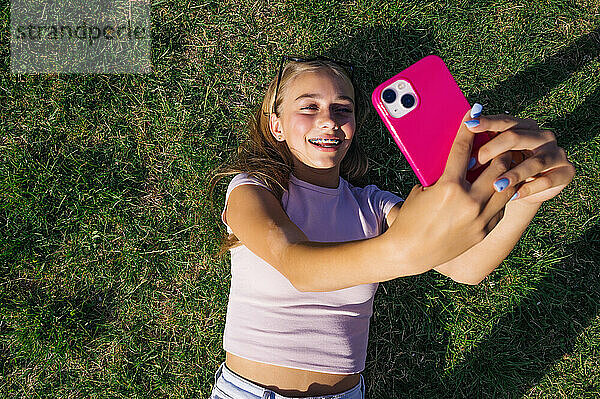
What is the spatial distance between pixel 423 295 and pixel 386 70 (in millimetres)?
1576

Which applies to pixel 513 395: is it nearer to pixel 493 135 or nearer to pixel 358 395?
pixel 358 395

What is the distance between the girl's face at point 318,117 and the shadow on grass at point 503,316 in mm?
831

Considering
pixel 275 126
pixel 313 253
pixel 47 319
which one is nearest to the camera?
pixel 313 253

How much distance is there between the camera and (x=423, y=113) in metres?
2.00

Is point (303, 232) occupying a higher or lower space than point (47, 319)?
higher

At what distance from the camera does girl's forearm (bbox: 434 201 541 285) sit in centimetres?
215

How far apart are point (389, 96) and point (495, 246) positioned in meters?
0.90

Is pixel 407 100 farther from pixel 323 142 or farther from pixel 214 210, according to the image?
pixel 214 210

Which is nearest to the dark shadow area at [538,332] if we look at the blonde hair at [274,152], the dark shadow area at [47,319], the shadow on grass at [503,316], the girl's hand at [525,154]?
the shadow on grass at [503,316]

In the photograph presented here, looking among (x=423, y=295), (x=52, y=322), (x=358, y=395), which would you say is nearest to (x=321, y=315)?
(x=358, y=395)

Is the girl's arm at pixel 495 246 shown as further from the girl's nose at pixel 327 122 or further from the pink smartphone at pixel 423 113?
the girl's nose at pixel 327 122

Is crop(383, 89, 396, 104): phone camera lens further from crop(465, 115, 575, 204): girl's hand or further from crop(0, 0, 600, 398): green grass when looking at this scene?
crop(0, 0, 600, 398): green grass

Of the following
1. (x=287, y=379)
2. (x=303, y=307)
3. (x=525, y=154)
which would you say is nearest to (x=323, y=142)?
(x=303, y=307)

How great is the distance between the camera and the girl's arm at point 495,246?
215cm
